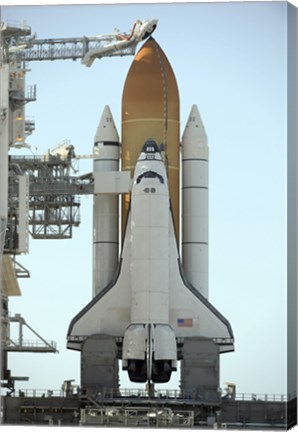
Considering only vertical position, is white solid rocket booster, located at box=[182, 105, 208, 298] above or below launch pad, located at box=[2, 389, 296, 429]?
above

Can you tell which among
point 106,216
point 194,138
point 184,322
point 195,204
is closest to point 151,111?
point 194,138

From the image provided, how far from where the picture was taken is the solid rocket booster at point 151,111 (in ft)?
162

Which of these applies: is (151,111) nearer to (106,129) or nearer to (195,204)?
(106,129)

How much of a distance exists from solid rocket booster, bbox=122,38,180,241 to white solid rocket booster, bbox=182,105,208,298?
31 centimetres

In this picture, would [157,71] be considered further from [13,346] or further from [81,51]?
[13,346]

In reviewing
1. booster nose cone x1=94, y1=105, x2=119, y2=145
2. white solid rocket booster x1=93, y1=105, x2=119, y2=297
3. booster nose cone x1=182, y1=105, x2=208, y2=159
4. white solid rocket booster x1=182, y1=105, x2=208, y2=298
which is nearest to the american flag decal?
white solid rocket booster x1=182, y1=105, x2=208, y2=298

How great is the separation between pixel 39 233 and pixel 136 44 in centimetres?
633

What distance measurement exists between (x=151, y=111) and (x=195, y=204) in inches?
115

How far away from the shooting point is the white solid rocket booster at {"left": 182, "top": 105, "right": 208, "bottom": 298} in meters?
49.8

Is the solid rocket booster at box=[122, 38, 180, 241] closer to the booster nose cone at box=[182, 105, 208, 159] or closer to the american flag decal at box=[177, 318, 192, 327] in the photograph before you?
the booster nose cone at box=[182, 105, 208, 159]

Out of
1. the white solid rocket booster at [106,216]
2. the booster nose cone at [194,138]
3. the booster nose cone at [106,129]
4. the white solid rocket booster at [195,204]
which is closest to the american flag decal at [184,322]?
the white solid rocket booster at [195,204]

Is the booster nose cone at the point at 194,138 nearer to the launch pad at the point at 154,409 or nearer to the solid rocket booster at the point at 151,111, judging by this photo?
the solid rocket booster at the point at 151,111

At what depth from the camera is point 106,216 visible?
50000mm

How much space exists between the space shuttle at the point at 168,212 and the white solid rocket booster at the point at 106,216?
28 mm
